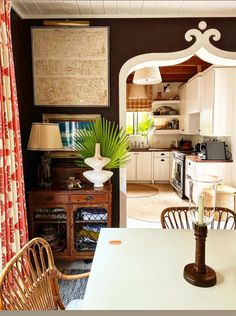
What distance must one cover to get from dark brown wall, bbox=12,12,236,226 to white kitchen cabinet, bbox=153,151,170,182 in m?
3.86

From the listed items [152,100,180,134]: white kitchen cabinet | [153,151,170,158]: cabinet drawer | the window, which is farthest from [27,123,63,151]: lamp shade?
the window

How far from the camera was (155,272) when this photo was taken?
131 centimetres

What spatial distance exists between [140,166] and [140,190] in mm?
811

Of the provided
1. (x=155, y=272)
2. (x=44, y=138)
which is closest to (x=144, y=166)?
(x=44, y=138)

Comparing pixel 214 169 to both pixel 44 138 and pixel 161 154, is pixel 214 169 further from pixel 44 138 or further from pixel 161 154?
pixel 44 138

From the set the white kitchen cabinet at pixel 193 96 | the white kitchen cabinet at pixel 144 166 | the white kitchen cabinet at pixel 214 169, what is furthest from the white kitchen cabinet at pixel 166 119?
the white kitchen cabinet at pixel 214 169

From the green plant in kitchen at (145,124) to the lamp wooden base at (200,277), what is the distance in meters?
6.12

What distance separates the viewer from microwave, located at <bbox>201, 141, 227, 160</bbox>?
4.54 m

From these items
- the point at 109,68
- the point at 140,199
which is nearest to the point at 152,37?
the point at 109,68

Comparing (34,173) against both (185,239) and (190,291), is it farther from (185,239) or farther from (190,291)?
(190,291)

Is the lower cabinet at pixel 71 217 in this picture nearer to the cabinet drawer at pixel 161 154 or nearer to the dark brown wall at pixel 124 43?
the dark brown wall at pixel 124 43

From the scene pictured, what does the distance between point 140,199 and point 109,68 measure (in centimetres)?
311

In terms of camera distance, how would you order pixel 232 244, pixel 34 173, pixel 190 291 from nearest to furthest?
pixel 190 291, pixel 232 244, pixel 34 173

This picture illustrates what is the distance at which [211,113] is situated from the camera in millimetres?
4484
